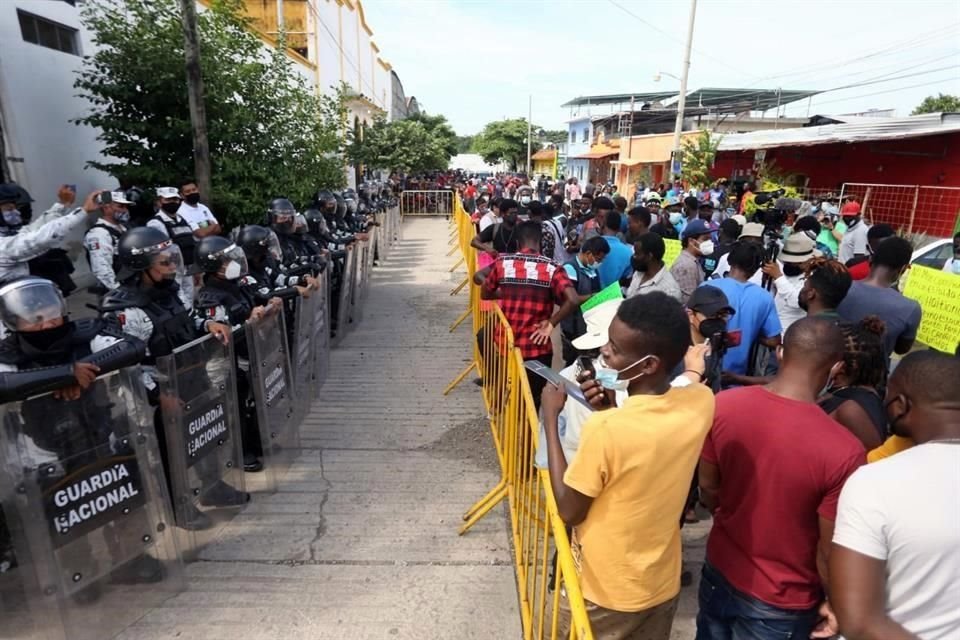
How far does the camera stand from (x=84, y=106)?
8516 mm

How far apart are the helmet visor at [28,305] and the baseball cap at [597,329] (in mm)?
2480

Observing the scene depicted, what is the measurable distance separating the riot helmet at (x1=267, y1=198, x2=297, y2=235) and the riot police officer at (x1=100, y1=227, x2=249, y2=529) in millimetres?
2823

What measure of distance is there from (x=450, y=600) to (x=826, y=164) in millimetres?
20065

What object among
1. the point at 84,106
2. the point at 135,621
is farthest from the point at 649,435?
the point at 84,106

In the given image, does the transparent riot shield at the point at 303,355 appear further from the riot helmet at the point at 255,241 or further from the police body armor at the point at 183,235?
the police body armor at the point at 183,235

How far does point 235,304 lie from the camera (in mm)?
4086

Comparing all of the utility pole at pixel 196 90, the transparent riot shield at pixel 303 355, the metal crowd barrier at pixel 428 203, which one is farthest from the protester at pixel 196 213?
the metal crowd barrier at pixel 428 203

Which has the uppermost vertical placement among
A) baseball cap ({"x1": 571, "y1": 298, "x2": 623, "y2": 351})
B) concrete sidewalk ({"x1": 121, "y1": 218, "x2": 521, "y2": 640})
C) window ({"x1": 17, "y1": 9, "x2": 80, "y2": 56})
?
window ({"x1": 17, "y1": 9, "x2": 80, "y2": 56})

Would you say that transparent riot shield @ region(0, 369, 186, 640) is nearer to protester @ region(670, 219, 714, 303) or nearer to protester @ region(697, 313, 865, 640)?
protester @ region(697, 313, 865, 640)

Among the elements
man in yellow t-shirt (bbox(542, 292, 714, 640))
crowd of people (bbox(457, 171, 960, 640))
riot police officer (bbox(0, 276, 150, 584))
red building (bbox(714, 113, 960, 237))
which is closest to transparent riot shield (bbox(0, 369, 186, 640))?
riot police officer (bbox(0, 276, 150, 584))

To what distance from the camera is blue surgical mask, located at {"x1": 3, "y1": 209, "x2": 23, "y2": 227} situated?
4.97m

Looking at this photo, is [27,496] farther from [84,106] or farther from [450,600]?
[84,106]

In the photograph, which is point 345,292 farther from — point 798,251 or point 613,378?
point 613,378

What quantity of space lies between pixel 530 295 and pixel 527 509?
1.70 metres
